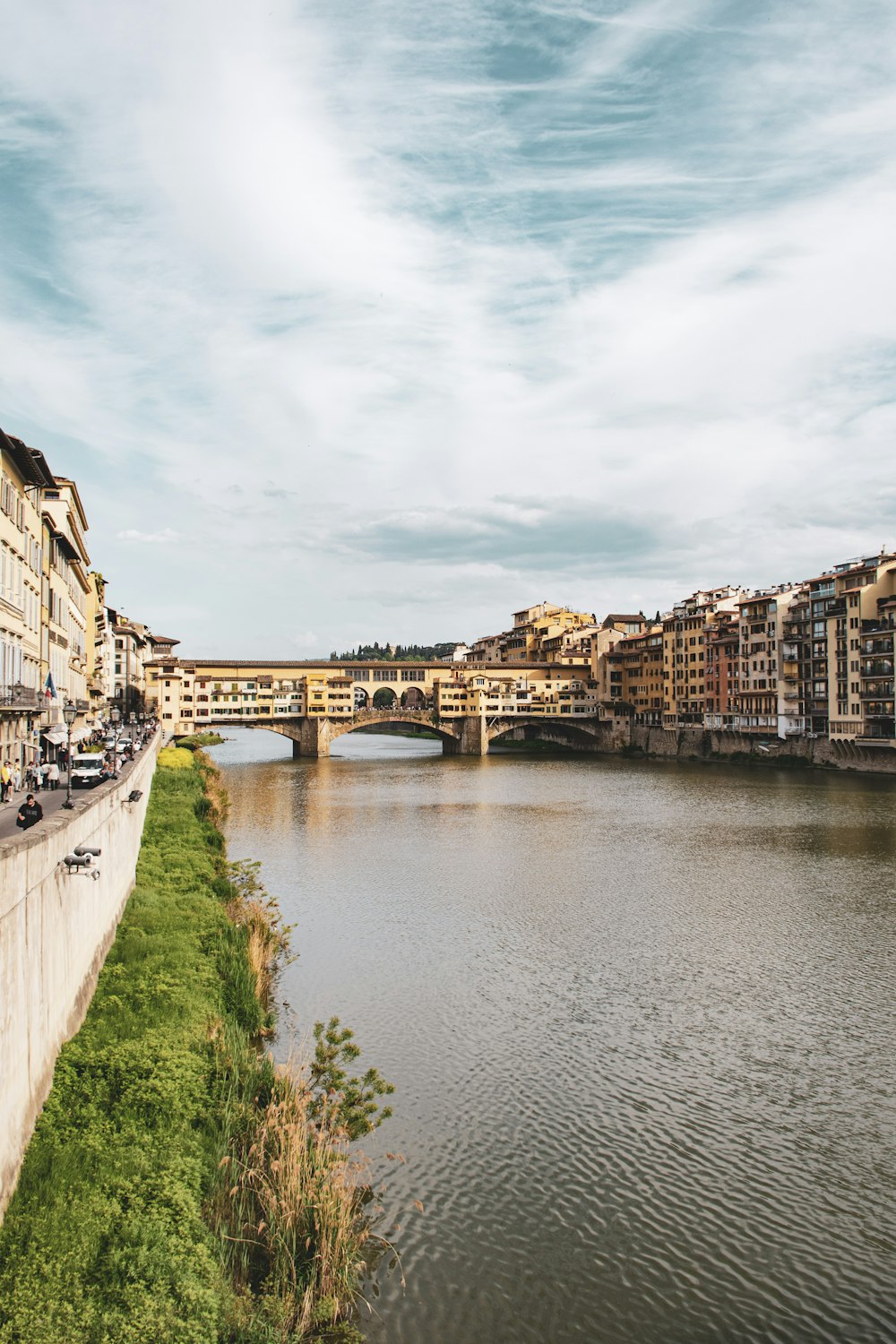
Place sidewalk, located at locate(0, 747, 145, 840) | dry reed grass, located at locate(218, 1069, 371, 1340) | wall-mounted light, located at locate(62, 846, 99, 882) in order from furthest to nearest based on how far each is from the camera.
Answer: sidewalk, located at locate(0, 747, 145, 840) → wall-mounted light, located at locate(62, 846, 99, 882) → dry reed grass, located at locate(218, 1069, 371, 1340)

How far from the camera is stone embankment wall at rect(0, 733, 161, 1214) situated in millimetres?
8523

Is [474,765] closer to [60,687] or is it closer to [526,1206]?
[60,687]

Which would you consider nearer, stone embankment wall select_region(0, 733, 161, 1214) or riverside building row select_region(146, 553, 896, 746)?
stone embankment wall select_region(0, 733, 161, 1214)

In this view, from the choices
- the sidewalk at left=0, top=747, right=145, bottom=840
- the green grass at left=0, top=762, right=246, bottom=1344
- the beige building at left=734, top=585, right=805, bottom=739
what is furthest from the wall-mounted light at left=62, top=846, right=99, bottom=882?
the beige building at left=734, top=585, right=805, bottom=739

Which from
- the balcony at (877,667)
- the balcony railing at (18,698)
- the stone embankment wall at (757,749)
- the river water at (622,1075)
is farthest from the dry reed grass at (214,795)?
the balcony at (877,667)

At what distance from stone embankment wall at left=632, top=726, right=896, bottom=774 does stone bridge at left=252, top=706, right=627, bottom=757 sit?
15.7 feet

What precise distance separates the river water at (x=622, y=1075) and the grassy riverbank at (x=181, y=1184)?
953 mm

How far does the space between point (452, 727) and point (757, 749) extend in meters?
32.3

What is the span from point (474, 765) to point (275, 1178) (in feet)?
249

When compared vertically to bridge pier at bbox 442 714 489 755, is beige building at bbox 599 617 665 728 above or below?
above

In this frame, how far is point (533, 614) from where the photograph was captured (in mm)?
139000

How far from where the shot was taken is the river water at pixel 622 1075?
10383mm

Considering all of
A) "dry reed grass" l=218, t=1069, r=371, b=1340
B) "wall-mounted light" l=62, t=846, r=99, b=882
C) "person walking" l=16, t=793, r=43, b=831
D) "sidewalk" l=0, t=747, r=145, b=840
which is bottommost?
"dry reed grass" l=218, t=1069, r=371, b=1340

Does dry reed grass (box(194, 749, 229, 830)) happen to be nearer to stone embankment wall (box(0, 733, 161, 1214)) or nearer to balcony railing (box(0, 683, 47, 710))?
balcony railing (box(0, 683, 47, 710))
